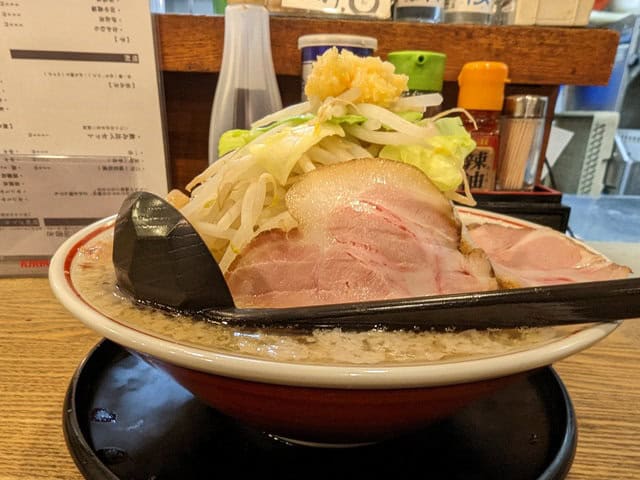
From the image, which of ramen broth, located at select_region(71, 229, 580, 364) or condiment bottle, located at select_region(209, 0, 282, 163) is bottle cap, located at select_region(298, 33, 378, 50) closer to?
condiment bottle, located at select_region(209, 0, 282, 163)

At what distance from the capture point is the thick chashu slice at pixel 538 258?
2.15ft

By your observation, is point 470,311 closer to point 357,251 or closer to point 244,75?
point 357,251

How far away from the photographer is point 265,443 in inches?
23.0

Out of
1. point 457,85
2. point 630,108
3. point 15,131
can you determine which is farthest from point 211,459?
point 630,108

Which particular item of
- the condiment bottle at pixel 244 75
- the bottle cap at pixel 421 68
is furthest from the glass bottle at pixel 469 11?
the condiment bottle at pixel 244 75

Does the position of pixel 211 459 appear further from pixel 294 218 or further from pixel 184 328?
pixel 294 218

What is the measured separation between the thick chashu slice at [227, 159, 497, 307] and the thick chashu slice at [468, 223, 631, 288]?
0.10 m

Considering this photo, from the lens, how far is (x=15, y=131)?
1.38 meters

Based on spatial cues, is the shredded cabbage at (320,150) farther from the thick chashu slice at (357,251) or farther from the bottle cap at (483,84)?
the bottle cap at (483,84)

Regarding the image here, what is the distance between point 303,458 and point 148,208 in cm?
35

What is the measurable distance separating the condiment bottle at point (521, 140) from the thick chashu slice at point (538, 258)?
92 cm

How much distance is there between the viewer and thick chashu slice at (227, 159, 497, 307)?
1.89 ft

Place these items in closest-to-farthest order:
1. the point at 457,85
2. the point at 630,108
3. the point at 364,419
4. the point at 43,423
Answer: the point at 364,419, the point at 43,423, the point at 457,85, the point at 630,108

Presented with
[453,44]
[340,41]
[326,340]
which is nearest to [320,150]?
[326,340]
